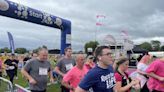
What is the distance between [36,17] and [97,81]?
30.0ft

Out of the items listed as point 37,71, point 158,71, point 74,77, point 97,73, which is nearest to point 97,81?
point 97,73

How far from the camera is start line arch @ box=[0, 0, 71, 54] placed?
1118 cm

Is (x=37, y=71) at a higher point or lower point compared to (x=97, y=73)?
lower

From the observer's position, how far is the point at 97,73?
4.22 meters

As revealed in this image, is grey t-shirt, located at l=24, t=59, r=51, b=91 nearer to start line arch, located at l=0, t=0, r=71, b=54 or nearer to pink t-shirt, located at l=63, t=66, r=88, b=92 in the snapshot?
pink t-shirt, located at l=63, t=66, r=88, b=92

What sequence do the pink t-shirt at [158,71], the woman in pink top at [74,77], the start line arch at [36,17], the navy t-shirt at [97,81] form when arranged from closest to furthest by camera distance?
the navy t-shirt at [97,81]
the woman in pink top at [74,77]
the pink t-shirt at [158,71]
the start line arch at [36,17]

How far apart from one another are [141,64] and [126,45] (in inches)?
387

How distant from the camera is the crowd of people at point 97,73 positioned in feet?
14.0

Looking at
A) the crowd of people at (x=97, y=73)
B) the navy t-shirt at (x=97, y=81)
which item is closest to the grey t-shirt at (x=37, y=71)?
the crowd of people at (x=97, y=73)

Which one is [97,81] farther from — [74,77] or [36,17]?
[36,17]

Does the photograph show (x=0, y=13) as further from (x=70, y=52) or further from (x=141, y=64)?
(x=141, y=64)

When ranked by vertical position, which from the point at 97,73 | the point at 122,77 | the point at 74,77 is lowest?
the point at 74,77

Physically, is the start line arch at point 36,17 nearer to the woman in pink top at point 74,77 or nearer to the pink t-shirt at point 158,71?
the woman in pink top at point 74,77

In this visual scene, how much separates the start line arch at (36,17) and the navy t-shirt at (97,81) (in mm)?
7246
